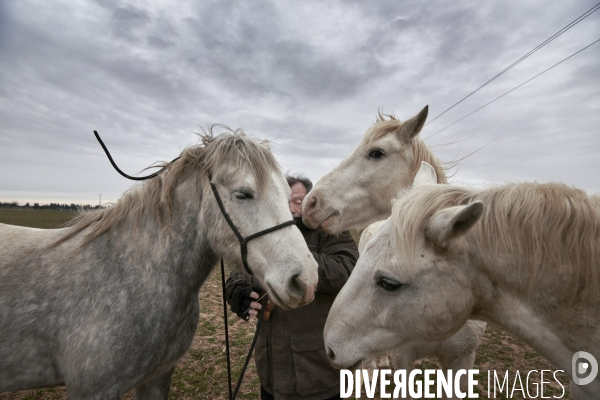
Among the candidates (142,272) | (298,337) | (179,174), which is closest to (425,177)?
(298,337)

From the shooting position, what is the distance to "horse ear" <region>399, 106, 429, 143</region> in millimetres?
3192

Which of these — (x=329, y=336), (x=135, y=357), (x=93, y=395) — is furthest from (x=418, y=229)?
(x=93, y=395)

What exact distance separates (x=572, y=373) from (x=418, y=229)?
1093mm

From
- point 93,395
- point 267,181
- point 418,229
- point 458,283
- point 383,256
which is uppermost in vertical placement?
point 267,181

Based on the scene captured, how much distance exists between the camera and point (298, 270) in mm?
1897

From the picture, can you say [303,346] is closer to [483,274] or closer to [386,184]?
[483,274]

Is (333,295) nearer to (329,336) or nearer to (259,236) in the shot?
(329,336)

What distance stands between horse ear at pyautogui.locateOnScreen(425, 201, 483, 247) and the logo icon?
90 cm

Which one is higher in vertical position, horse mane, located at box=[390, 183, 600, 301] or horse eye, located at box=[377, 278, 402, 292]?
horse mane, located at box=[390, 183, 600, 301]

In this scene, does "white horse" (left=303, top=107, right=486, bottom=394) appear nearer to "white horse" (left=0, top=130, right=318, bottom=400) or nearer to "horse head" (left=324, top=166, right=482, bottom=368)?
"white horse" (left=0, top=130, right=318, bottom=400)

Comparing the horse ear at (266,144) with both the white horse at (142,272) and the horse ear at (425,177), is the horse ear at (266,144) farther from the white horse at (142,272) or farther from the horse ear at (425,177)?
the horse ear at (425,177)

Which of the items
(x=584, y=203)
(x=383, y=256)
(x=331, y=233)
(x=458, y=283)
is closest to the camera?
(x=584, y=203)

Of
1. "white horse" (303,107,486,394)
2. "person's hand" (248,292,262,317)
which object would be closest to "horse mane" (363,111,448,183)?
"white horse" (303,107,486,394)

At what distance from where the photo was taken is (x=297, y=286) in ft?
6.34
